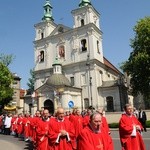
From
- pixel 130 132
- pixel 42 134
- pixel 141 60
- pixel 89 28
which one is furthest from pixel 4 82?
pixel 130 132

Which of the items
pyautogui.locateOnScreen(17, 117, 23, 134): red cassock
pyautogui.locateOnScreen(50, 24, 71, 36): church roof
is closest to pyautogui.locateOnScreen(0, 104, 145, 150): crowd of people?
pyautogui.locateOnScreen(17, 117, 23, 134): red cassock

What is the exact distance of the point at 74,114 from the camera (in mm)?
14219

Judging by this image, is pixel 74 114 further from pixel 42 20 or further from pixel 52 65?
pixel 42 20

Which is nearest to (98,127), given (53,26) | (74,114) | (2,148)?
(74,114)

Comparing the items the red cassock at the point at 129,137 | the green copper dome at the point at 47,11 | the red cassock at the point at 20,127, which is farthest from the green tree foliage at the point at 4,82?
the red cassock at the point at 129,137

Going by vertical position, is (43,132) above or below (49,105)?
below

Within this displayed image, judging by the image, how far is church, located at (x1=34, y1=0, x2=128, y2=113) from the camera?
47000mm

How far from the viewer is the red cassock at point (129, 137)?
30.6 feet

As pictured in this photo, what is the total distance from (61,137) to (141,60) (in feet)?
105

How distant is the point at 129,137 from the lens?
944 cm

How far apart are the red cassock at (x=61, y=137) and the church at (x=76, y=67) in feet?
115

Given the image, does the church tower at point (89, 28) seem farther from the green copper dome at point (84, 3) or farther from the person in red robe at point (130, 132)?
the person in red robe at point (130, 132)

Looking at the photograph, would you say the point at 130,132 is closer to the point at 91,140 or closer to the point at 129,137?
the point at 129,137

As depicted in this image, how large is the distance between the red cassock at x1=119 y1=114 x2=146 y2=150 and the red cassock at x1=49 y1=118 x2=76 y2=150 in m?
1.85
